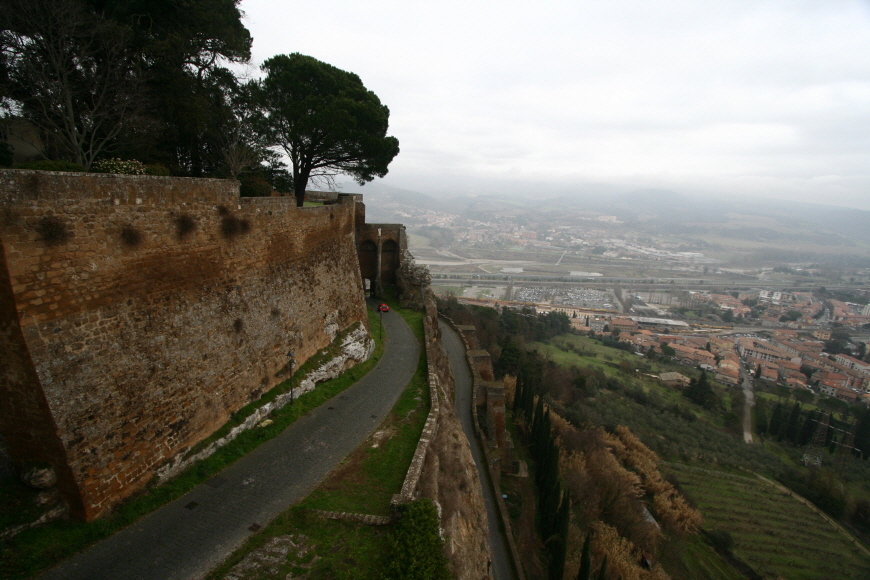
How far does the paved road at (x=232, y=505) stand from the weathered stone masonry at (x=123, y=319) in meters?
0.88

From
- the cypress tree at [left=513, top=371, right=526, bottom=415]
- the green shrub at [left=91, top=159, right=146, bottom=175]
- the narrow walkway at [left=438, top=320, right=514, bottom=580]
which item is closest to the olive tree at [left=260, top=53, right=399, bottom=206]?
the green shrub at [left=91, top=159, right=146, bottom=175]

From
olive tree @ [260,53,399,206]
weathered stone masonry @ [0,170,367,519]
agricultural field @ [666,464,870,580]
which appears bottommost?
agricultural field @ [666,464,870,580]

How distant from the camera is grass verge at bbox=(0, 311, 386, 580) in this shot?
5.73m

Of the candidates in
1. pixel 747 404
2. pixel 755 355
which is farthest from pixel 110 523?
pixel 755 355

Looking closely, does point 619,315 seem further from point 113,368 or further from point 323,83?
point 113,368

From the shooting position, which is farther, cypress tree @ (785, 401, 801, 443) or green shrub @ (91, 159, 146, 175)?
cypress tree @ (785, 401, 801, 443)

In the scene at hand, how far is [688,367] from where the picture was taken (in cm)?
5903

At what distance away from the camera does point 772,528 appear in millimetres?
28453

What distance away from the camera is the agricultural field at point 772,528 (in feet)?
84.9

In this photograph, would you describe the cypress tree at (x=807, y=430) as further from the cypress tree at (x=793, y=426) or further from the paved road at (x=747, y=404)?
the paved road at (x=747, y=404)

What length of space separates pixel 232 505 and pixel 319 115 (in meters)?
13.8

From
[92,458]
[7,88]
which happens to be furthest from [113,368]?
[7,88]

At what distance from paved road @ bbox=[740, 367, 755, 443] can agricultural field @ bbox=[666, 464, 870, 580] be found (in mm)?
10338

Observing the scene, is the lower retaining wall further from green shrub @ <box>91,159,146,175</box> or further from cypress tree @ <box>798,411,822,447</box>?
cypress tree @ <box>798,411,822,447</box>
